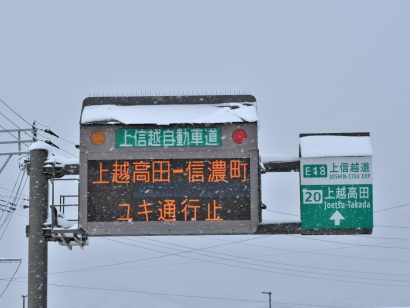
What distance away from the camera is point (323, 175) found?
539 inches

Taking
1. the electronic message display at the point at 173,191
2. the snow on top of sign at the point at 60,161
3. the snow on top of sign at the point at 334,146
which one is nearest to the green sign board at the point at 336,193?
the snow on top of sign at the point at 334,146

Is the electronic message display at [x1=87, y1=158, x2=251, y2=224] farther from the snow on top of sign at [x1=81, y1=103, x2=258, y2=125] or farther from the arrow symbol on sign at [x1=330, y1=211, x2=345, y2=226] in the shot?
the arrow symbol on sign at [x1=330, y1=211, x2=345, y2=226]

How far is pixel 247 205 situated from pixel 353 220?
2424mm

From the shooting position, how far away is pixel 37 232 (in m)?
14.0

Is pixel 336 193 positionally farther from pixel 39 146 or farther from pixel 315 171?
pixel 39 146

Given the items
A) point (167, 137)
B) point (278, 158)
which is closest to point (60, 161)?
point (167, 137)

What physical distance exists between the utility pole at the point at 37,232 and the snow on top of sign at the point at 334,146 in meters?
5.02

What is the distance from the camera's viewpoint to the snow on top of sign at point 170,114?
12.6 meters

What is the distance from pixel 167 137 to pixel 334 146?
3.34 metres

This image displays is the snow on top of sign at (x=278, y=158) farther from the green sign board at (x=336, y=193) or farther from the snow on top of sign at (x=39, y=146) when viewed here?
the snow on top of sign at (x=39, y=146)

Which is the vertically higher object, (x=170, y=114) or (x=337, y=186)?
(x=170, y=114)

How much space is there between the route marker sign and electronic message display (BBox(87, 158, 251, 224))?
72.1 inches

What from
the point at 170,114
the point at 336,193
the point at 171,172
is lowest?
the point at 336,193

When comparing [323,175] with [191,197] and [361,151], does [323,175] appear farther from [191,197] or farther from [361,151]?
[191,197]
